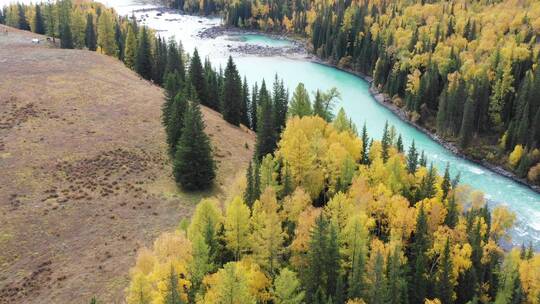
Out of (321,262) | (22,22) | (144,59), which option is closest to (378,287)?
(321,262)

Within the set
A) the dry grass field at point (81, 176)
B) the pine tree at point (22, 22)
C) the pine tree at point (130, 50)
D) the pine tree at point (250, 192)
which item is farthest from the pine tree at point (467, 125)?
the pine tree at point (22, 22)

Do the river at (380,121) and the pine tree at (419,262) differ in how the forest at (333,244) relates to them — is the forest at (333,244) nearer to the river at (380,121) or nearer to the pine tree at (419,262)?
the pine tree at (419,262)

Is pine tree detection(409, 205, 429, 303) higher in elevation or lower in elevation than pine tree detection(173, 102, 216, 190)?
lower

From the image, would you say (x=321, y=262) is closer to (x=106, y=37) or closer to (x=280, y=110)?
(x=280, y=110)

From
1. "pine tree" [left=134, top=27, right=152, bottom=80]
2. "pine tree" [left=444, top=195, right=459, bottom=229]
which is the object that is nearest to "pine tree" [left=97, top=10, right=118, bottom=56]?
"pine tree" [left=134, top=27, right=152, bottom=80]

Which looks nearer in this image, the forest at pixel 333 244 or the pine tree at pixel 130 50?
the forest at pixel 333 244

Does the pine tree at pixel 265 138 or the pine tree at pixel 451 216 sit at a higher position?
the pine tree at pixel 265 138

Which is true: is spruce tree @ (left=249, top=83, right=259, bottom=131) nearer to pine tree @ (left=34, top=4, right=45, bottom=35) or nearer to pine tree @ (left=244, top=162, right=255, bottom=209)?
pine tree @ (left=244, top=162, right=255, bottom=209)
